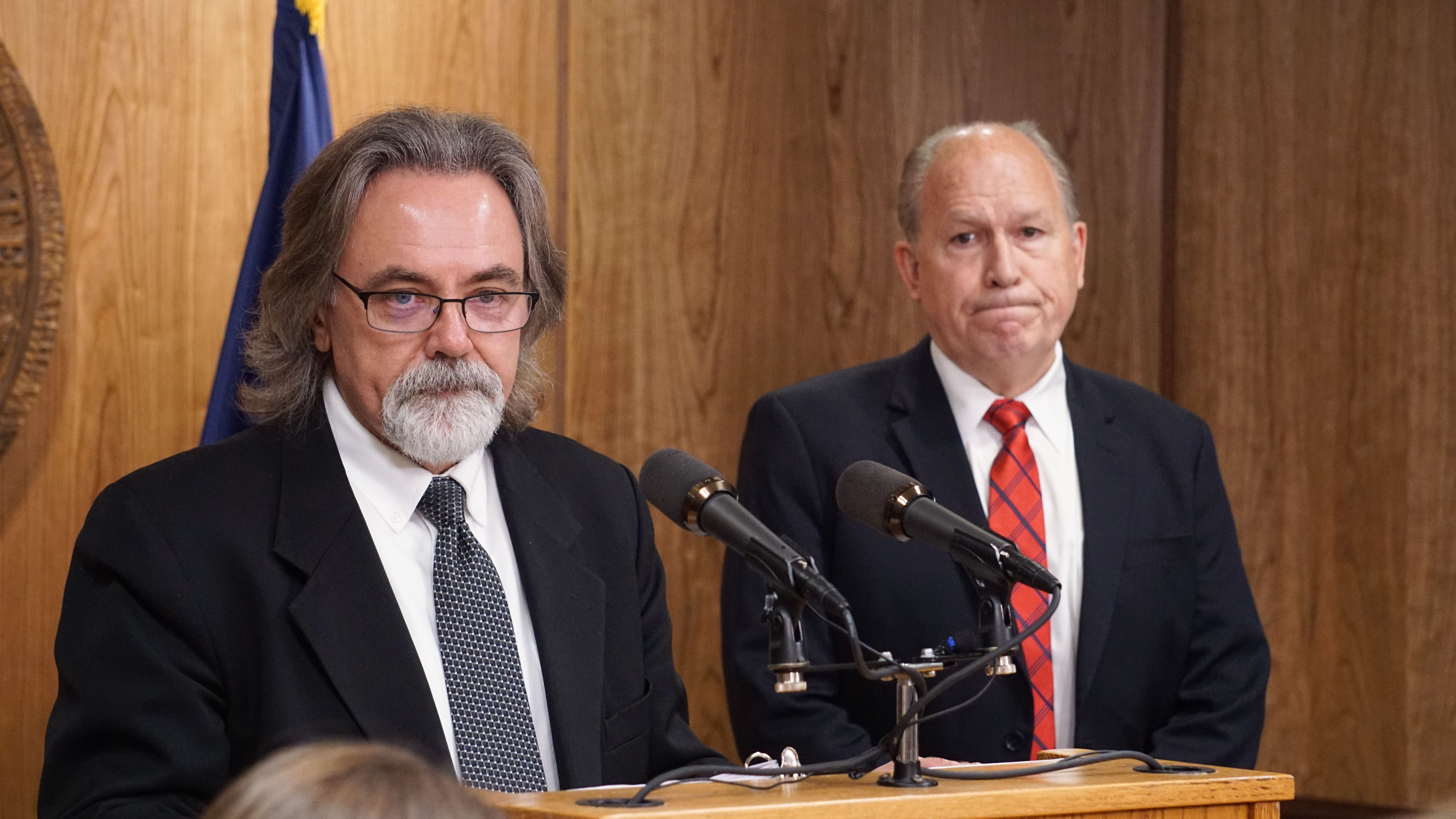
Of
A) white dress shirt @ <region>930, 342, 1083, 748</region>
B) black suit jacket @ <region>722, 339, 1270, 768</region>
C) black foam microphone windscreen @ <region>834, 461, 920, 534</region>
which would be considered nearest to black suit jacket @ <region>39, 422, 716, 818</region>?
black foam microphone windscreen @ <region>834, 461, 920, 534</region>

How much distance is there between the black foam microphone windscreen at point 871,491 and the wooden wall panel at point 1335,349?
281 cm

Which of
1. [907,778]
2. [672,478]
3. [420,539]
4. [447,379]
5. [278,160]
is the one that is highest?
[278,160]

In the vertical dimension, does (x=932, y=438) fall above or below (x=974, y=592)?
above

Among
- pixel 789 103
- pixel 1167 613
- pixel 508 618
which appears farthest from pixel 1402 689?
pixel 508 618

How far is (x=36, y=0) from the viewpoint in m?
3.09

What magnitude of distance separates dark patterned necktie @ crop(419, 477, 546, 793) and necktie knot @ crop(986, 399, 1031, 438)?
128cm

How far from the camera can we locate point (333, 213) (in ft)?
7.61

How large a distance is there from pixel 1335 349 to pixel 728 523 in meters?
3.12

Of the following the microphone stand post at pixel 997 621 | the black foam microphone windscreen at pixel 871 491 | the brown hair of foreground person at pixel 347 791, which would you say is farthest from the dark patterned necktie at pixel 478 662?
the brown hair of foreground person at pixel 347 791

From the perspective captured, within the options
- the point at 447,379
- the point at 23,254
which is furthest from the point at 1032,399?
the point at 23,254

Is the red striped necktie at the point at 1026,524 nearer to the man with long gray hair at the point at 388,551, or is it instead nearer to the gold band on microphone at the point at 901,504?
the man with long gray hair at the point at 388,551

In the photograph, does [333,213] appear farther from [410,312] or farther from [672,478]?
[672,478]

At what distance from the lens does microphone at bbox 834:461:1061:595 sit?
1.71 m

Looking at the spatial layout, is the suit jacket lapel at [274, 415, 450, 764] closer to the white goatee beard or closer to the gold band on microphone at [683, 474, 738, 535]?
the white goatee beard
